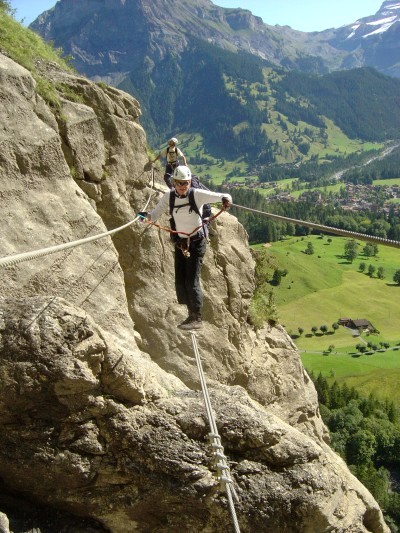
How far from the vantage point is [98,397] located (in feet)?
29.2

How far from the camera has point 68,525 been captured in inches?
350

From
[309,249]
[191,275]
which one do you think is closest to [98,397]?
[191,275]

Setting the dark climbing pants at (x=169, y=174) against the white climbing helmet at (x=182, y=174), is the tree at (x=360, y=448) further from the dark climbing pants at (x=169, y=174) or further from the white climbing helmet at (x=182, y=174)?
the white climbing helmet at (x=182, y=174)

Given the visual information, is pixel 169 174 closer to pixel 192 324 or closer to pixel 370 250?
pixel 192 324

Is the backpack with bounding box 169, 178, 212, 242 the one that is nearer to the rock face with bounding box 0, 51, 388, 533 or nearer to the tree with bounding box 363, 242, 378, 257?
the rock face with bounding box 0, 51, 388, 533

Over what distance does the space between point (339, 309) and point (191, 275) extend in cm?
12612

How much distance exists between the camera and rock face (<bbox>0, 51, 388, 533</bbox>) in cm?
847

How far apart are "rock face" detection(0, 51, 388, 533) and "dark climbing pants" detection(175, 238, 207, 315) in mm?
1511

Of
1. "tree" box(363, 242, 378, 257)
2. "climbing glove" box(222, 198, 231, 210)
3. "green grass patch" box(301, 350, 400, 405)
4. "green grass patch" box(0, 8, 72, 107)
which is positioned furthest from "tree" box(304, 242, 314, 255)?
"climbing glove" box(222, 198, 231, 210)

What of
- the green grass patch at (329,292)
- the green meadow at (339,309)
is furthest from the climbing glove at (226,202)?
the green grass patch at (329,292)

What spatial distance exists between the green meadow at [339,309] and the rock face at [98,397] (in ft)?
283

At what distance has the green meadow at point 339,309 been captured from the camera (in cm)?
9900

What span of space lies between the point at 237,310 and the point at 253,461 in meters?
7.32

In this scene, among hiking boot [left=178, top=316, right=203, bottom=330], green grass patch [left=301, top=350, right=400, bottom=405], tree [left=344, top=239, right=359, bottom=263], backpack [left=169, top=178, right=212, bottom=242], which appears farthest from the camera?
tree [left=344, top=239, right=359, bottom=263]
